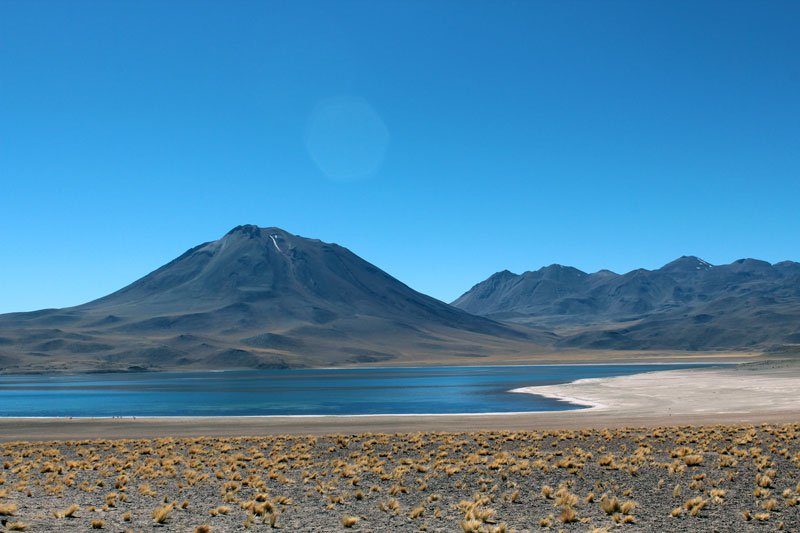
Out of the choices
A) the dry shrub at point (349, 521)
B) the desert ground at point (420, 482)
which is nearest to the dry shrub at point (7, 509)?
the desert ground at point (420, 482)

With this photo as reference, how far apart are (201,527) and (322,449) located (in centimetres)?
1339

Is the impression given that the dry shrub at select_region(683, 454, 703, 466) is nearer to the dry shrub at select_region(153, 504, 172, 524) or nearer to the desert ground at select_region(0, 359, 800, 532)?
the desert ground at select_region(0, 359, 800, 532)

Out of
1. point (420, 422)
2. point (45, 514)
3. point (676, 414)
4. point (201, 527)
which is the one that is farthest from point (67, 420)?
point (676, 414)

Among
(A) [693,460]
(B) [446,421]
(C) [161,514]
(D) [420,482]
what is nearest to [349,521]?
(C) [161,514]

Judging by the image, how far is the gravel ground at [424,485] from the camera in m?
16.4

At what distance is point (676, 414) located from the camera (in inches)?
1801

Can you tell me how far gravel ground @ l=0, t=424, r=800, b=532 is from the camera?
16359 millimetres

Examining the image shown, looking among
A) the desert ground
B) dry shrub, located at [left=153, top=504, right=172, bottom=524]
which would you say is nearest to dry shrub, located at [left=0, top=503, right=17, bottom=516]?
the desert ground

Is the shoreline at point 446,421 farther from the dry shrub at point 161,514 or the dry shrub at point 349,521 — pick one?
the dry shrub at point 349,521

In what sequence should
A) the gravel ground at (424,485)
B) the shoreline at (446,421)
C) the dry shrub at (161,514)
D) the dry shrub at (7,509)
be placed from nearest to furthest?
the dry shrub at (7,509) → the gravel ground at (424,485) → the dry shrub at (161,514) → the shoreline at (446,421)

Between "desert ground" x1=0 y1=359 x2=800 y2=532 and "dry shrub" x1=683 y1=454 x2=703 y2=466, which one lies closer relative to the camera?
"desert ground" x1=0 y1=359 x2=800 y2=532

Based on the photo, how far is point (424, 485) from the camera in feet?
66.1

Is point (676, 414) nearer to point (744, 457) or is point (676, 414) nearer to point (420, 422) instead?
point (420, 422)

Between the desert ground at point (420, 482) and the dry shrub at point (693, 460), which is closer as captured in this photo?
the desert ground at point (420, 482)
